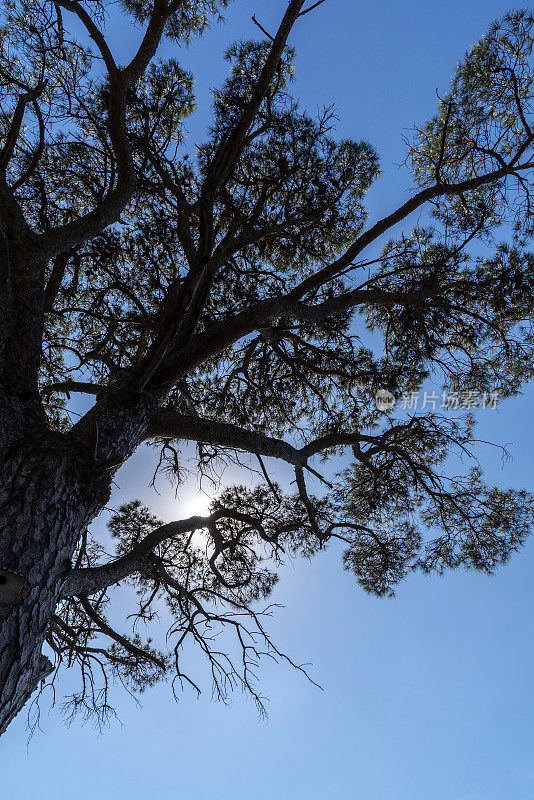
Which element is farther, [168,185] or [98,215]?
[168,185]

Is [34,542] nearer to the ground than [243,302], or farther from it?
nearer to the ground

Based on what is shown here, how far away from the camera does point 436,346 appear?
424cm

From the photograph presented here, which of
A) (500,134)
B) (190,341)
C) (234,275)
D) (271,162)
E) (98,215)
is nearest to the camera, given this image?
(190,341)

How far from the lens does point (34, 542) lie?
1937 mm

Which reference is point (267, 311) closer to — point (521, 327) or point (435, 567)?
point (521, 327)

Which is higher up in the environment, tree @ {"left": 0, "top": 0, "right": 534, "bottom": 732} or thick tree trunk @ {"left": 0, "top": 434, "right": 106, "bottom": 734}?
tree @ {"left": 0, "top": 0, "right": 534, "bottom": 732}

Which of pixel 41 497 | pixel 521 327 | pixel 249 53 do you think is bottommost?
pixel 41 497

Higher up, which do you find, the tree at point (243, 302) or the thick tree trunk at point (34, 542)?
the tree at point (243, 302)

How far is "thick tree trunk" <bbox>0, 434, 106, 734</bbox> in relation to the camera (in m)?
1.75

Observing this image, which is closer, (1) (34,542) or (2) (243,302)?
(1) (34,542)

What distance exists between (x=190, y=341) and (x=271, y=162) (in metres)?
2.39

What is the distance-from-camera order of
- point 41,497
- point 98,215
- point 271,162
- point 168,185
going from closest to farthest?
1. point 41,497
2. point 98,215
3. point 168,185
4. point 271,162

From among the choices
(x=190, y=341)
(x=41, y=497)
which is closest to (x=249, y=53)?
(x=190, y=341)

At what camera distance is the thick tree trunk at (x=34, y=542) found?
1.75 m
